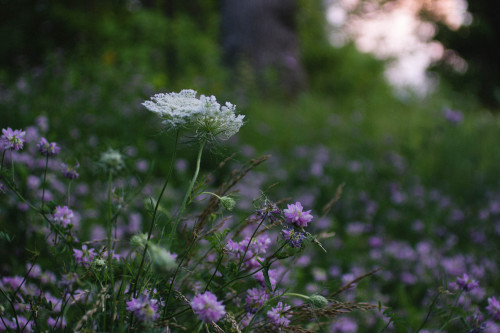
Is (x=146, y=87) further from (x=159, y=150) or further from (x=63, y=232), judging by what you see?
(x=63, y=232)

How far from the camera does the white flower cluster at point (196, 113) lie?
3.15ft

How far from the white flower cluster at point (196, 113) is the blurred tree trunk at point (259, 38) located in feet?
18.7

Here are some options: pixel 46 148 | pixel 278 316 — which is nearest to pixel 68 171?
pixel 46 148

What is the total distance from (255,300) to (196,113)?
55cm

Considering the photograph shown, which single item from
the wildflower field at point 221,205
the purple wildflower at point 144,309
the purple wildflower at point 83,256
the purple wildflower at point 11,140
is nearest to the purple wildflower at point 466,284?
the wildflower field at point 221,205

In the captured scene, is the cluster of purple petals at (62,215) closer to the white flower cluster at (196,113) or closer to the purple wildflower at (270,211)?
the white flower cluster at (196,113)

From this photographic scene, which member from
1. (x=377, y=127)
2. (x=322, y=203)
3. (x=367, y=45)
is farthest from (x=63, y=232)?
(x=367, y=45)

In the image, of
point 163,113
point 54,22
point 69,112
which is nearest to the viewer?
point 163,113

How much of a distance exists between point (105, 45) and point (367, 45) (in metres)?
8.73

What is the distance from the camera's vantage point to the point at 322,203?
3.38 m

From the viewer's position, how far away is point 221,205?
1118mm

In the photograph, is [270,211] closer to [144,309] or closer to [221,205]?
[221,205]

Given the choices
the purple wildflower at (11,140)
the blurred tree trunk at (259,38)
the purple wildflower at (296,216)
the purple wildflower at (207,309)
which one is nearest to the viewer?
the purple wildflower at (207,309)

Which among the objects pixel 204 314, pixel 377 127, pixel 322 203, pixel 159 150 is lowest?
pixel 204 314
